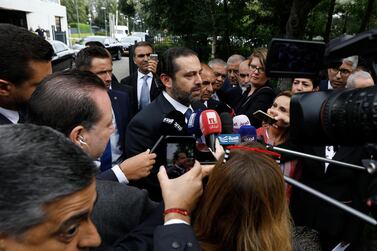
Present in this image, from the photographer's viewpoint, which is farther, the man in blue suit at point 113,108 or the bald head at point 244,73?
the bald head at point 244,73

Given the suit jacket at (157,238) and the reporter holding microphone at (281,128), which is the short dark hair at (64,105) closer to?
the suit jacket at (157,238)

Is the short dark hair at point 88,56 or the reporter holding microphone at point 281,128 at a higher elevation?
the short dark hair at point 88,56

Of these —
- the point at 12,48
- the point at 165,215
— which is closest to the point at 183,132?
the point at 165,215

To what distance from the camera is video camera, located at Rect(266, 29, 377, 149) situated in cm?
112

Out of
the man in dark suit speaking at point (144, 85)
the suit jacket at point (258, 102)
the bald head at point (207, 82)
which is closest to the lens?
the suit jacket at point (258, 102)

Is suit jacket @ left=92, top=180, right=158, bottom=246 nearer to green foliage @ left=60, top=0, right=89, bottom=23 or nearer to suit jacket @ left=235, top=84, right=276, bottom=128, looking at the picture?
suit jacket @ left=235, top=84, right=276, bottom=128

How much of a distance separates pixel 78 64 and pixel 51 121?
2.26 meters

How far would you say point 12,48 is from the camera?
1897mm

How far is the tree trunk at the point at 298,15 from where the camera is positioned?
856cm

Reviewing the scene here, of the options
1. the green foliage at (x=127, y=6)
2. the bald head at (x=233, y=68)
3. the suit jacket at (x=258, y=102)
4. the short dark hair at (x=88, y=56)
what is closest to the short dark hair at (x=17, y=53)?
the short dark hair at (x=88, y=56)

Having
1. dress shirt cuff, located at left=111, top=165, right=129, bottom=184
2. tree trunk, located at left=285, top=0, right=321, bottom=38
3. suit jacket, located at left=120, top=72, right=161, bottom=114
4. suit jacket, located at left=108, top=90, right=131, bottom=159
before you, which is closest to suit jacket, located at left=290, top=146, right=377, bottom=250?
dress shirt cuff, located at left=111, top=165, right=129, bottom=184

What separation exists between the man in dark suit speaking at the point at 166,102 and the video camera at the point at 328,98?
103 centimetres

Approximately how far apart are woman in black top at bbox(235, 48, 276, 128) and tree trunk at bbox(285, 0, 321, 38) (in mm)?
5721

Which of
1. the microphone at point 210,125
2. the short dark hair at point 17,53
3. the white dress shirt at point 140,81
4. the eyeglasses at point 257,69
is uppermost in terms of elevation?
the short dark hair at point 17,53
